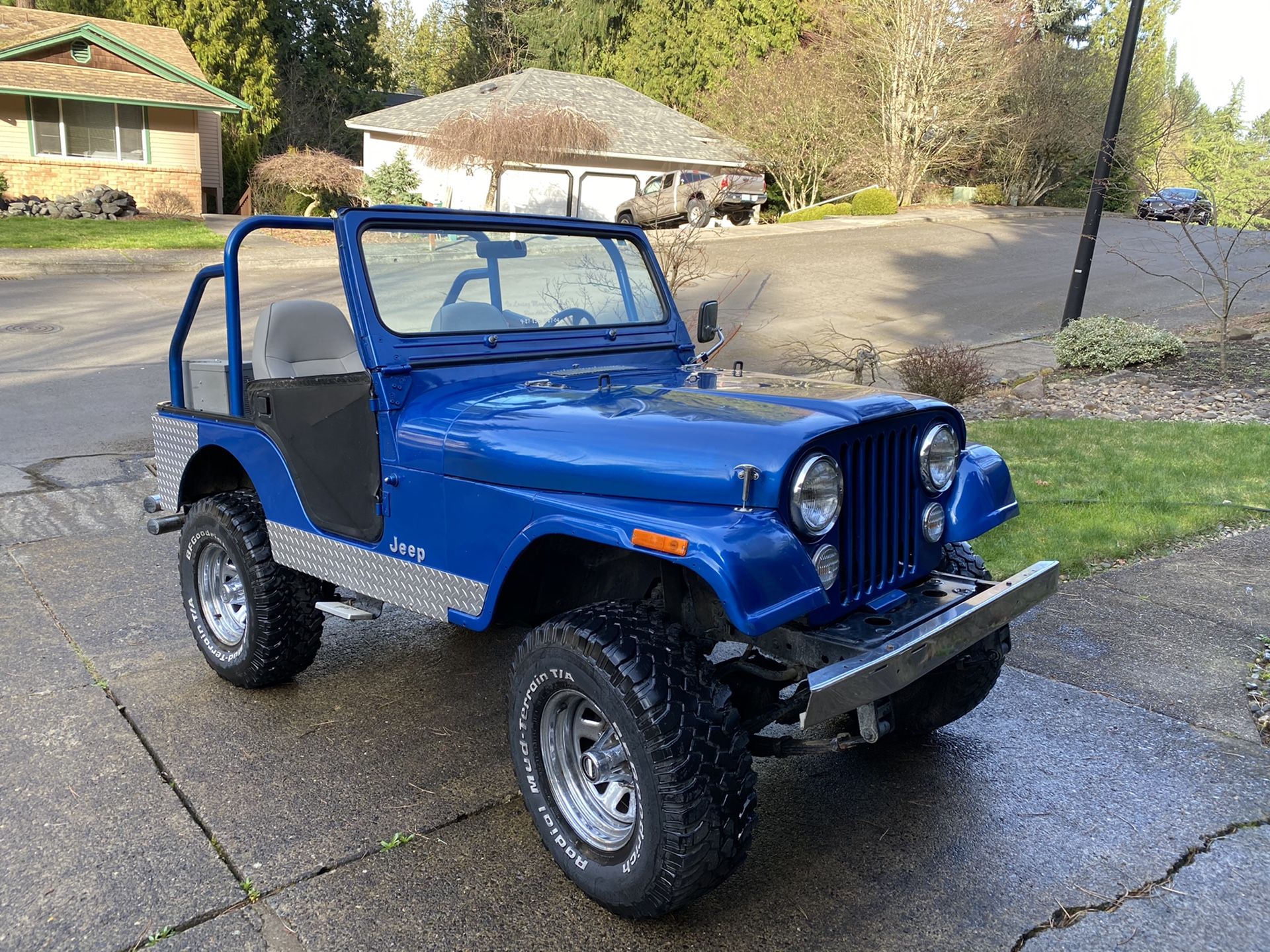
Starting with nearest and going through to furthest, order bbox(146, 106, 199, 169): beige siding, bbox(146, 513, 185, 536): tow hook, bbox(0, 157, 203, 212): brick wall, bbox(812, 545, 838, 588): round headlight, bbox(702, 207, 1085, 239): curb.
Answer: bbox(812, 545, 838, 588): round headlight → bbox(146, 513, 185, 536): tow hook → bbox(0, 157, 203, 212): brick wall → bbox(702, 207, 1085, 239): curb → bbox(146, 106, 199, 169): beige siding

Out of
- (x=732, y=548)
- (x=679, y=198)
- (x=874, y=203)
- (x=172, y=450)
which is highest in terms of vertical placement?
(x=874, y=203)

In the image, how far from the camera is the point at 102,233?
20.3 m

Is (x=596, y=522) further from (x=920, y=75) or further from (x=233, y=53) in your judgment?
(x=233, y=53)

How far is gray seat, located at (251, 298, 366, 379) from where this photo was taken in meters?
3.94

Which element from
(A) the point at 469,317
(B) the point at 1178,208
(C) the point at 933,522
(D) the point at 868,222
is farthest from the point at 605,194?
(C) the point at 933,522

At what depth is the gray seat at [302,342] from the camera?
3.94 metres

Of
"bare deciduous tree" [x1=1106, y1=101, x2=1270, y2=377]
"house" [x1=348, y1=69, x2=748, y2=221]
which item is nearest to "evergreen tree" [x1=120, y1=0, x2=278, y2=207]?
"house" [x1=348, y1=69, x2=748, y2=221]

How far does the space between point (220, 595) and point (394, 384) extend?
4.92 ft

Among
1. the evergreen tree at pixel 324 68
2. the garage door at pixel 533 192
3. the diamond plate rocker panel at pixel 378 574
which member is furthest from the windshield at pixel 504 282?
the evergreen tree at pixel 324 68

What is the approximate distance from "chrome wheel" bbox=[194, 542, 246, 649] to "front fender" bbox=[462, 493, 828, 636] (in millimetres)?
2012

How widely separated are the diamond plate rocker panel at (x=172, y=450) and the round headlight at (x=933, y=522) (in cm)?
291

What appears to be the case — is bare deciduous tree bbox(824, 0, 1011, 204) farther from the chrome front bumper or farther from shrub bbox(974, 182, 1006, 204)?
the chrome front bumper

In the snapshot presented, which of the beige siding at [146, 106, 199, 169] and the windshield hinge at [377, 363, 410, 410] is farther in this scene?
the beige siding at [146, 106, 199, 169]

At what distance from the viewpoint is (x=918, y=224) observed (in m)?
25.9
